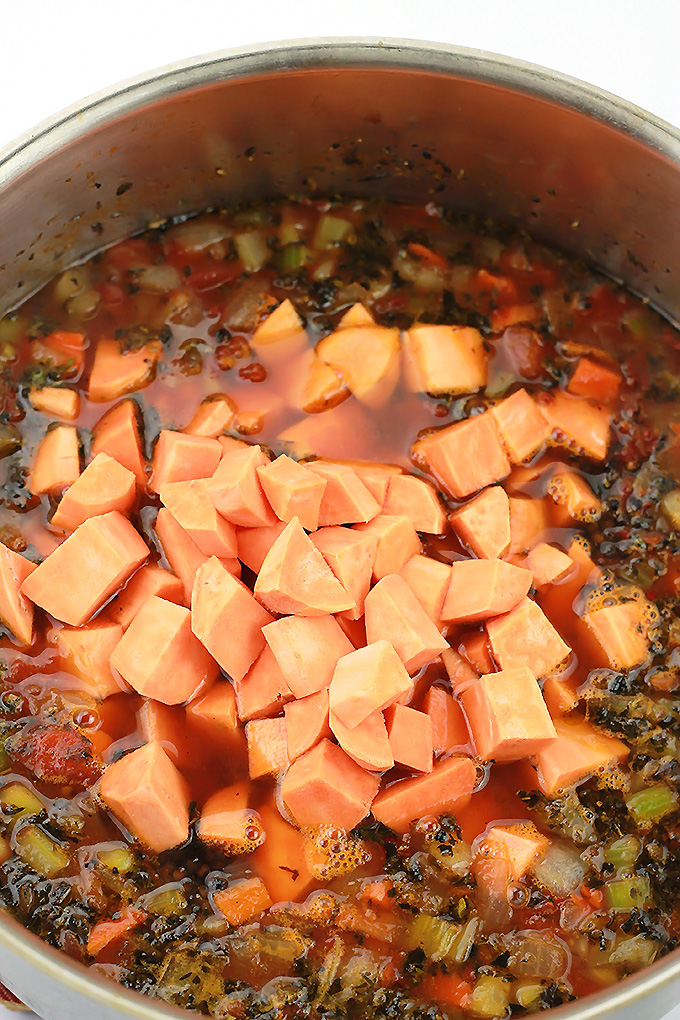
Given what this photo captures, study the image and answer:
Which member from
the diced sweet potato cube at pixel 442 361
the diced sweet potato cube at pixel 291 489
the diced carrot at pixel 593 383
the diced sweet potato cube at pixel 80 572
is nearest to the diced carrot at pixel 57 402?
the diced sweet potato cube at pixel 80 572

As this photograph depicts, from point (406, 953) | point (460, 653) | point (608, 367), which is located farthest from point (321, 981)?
point (608, 367)

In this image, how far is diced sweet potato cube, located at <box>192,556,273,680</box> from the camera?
155cm

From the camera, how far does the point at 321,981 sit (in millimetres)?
1483

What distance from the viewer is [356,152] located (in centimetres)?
196

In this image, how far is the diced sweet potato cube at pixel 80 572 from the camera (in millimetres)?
1619

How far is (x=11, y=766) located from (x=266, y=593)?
572 millimetres

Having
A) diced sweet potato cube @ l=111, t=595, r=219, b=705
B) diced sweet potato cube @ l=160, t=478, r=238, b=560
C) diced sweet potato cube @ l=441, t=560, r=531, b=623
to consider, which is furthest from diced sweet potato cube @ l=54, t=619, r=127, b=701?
diced sweet potato cube @ l=441, t=560, r=531, b=623

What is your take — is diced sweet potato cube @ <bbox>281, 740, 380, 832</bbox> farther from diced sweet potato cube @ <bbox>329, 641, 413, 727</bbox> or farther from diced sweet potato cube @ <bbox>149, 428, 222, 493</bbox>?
diced sweet potato cube @ <bbox>149, 428, 222, 493</bbox>

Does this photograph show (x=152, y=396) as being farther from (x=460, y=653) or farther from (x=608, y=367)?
(x=608, y=367)

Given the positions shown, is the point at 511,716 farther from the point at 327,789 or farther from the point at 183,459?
the point at 183,459

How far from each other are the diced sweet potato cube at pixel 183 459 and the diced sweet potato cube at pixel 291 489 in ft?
0.47

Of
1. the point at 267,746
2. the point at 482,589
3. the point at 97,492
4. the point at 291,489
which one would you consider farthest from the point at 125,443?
the point at 482,589

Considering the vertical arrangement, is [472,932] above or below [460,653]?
below

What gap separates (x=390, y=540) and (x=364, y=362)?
1.46 feet
